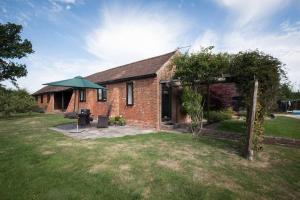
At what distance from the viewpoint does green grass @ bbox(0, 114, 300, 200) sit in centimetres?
378

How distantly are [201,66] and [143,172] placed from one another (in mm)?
6413

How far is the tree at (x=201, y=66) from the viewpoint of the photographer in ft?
29.7

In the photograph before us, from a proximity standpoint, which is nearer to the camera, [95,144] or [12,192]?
[12,192]

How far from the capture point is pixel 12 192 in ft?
12.4

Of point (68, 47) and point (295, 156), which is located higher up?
point (68, 47)

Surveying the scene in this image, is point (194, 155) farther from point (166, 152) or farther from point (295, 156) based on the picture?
point (295, 156)

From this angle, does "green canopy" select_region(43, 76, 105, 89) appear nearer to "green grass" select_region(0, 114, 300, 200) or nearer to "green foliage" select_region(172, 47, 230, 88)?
"green grass" select_region(0, 114, 300, 200)

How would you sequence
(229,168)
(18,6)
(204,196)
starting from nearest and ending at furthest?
1. (204,196)
2. (229,168)
3. (18,6)

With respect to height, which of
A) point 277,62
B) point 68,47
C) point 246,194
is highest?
point 68,47

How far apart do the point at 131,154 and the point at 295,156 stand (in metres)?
5.41

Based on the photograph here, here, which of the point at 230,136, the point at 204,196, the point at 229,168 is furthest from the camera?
the point at 230,136

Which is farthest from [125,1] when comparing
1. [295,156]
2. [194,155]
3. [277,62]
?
[295,156]

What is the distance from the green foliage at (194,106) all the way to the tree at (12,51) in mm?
18949

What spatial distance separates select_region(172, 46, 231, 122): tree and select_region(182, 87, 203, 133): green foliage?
68 cm
